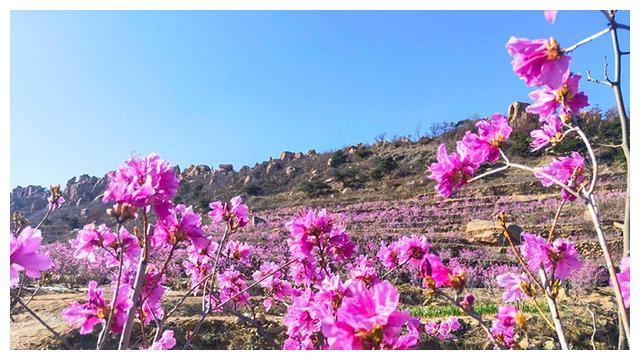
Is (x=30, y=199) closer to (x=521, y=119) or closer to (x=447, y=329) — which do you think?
(x=521, y=119)

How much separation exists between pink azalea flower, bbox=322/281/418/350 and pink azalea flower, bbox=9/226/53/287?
0.74m

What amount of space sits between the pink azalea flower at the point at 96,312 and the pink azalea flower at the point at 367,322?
0.78 m

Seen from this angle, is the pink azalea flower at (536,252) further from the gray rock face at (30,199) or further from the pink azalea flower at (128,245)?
the gray rock face at (30,199)

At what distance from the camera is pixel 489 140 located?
1.50 metres

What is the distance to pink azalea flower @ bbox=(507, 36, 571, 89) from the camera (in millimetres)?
1106

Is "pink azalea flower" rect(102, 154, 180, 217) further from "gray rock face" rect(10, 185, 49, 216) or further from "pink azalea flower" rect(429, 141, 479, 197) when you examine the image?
"gray rock face" rect(10, 185, 49, 216)

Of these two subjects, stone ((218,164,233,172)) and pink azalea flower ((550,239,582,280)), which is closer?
pink azalea flower ((550,239,582,280))

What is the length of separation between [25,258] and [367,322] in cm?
88

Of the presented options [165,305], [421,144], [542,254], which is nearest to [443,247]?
[165,305]

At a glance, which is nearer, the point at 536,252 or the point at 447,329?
the point at 536,252

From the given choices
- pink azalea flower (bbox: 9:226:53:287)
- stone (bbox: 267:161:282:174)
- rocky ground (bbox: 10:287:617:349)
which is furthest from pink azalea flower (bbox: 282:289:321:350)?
stone (bbox: 267:161:282:174)

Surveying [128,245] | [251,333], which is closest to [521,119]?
[251,333]
